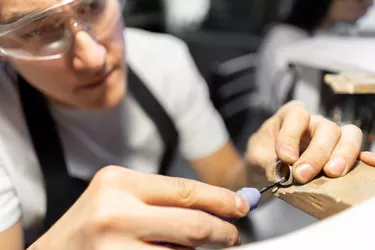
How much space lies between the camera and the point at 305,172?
1.31ft

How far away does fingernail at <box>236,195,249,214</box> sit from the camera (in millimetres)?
375

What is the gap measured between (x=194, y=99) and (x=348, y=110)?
296 mm

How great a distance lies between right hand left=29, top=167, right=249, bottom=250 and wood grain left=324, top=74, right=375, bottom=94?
0.26m

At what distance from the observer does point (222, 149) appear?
813 millimetres

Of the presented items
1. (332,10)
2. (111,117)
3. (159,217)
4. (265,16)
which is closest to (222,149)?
(111,117)

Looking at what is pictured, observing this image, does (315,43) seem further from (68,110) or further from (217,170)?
(68,110)

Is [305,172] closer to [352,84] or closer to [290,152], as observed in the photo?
[290,152]

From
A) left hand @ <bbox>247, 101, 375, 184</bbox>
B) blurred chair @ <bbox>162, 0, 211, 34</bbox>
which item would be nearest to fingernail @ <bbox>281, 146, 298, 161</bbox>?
left hand @ <bbox>247, 101, 375, 184</bbox>

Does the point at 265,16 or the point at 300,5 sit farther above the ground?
the point at 300,5

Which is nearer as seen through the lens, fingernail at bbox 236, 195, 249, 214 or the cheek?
fingernail at bbox 236, 195, 249, 214

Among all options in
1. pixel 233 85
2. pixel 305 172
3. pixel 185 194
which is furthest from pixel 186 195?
pixel 233 85

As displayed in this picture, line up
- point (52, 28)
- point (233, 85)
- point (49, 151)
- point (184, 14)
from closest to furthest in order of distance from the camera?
point (52, 28), point (49, 151), point (233, 85), point (184, 14)

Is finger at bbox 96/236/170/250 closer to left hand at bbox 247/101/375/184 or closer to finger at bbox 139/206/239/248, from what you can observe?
finger at bbox 139/206/239/248

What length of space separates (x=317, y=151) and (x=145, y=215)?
184 mm
